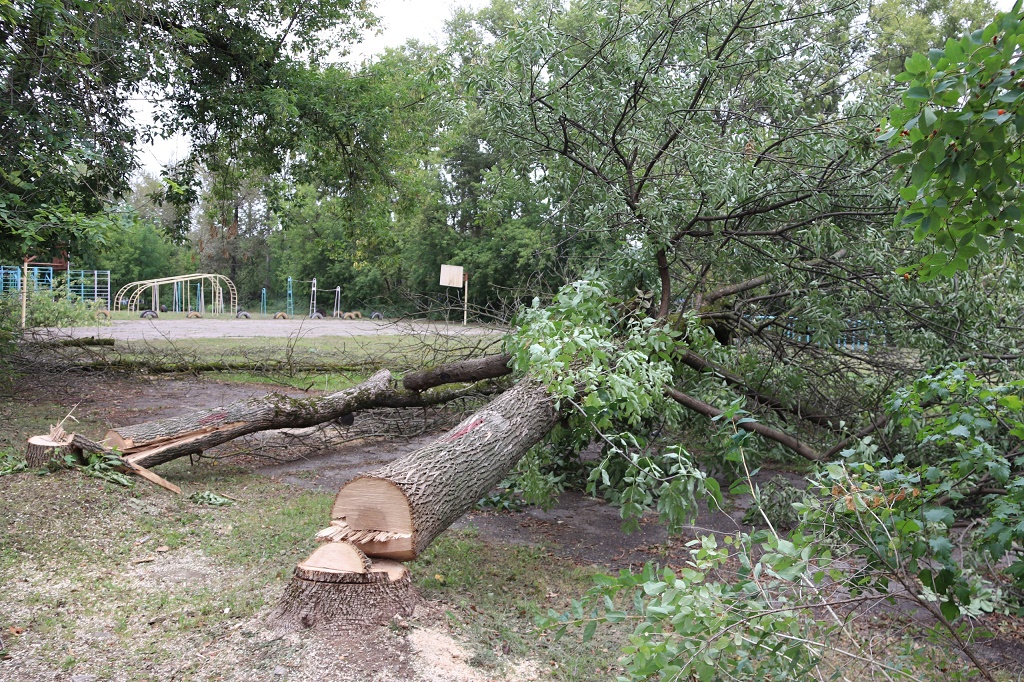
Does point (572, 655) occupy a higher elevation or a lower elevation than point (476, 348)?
lower

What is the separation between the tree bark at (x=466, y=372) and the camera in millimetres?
6562

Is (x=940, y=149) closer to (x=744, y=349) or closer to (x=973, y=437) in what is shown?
(x=973, y=437)

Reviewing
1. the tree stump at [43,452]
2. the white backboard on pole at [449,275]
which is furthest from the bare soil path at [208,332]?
the tree stump at [43,452]

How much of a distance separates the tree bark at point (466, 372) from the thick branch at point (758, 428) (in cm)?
167

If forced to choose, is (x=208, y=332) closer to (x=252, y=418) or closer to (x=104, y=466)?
(x=252, y=418)

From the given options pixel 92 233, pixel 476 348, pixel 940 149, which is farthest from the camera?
pixel 476 348

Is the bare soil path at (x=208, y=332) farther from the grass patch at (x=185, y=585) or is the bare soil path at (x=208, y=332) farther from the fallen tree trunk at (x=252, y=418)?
the grass patch at (x=185, y=585)

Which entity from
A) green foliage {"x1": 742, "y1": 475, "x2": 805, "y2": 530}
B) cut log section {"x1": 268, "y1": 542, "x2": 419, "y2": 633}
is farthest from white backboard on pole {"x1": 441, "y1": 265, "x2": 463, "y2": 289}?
cut log section {"x1": 268, "y1": 542, "x2": 419, "y2": 633}

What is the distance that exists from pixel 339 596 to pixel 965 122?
2.81m

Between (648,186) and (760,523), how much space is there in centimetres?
263

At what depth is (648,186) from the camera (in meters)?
5.81

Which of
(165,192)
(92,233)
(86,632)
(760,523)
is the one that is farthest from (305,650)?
(165,192)

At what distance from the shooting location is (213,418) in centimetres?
604

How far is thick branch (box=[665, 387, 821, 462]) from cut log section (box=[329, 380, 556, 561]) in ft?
3.54
